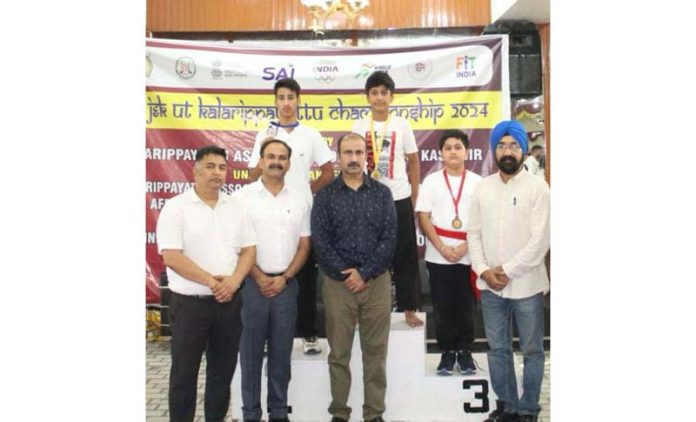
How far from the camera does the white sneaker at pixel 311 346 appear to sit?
3184 mm

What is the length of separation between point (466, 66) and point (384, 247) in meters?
1.20

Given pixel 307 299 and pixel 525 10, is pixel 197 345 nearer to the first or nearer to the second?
pixel 307 299

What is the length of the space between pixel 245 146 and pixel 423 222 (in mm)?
1090

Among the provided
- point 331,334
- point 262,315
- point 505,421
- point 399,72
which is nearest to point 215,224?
point 262,315

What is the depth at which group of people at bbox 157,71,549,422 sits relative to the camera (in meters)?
2.67

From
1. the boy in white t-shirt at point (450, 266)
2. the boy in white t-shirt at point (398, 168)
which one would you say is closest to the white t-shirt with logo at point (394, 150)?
the boy in white t-shirt at point (398, 168)

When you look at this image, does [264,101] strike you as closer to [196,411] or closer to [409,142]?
[409,142]

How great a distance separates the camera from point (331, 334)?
298 cm

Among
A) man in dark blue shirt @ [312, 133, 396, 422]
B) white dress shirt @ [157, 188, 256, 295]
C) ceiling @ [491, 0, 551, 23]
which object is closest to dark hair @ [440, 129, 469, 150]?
man in dark blue shirt @ [312, 133, 396, 422]

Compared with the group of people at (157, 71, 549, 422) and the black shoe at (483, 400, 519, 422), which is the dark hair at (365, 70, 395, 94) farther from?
the black shoe at (483, 400, 519, 422)

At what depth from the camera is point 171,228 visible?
2.62 meters

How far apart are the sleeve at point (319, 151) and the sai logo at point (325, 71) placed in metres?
0.51

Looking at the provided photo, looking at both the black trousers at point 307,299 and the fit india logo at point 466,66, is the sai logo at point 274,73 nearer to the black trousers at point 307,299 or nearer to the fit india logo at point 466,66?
the fit india logo at point 466,66

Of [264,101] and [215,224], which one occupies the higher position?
[264,101]
